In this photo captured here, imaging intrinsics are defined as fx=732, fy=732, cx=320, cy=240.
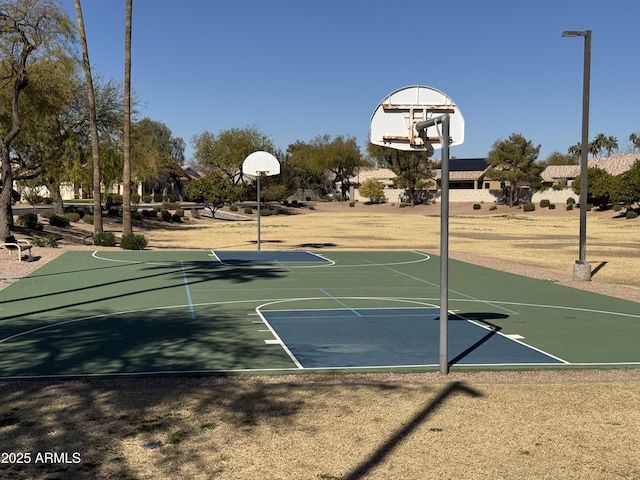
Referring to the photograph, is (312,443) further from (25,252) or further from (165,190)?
(165,190)

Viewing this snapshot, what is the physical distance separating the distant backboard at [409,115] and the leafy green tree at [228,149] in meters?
81.8

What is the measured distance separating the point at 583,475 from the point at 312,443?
8.38 ft

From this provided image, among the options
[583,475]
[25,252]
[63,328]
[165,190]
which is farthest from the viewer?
[165,190]

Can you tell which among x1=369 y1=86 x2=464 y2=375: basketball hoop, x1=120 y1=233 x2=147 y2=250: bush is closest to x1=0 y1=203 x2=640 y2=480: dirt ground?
x1=369 y1=86 x2=464 y2=375: basketball hoop

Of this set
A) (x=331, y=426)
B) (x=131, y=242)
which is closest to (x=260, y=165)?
(x=131, y=242)

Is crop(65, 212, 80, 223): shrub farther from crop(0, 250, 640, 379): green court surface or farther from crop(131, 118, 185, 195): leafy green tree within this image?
crop(0, 250, 640, 379): green court surface

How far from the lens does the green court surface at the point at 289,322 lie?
37.1ft

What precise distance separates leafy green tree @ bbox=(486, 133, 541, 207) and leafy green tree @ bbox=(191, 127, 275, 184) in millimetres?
31985

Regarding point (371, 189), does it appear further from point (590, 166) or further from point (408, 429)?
point (408, 429)

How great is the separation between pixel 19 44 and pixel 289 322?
76.7ft

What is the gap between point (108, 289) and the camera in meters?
19.3

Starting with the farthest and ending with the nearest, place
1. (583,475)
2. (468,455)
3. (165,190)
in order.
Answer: (165,190), (468,455), (583,475)

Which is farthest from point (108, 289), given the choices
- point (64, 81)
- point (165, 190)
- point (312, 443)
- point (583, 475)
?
point (165, 190)

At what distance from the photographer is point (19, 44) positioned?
31.7 metres
